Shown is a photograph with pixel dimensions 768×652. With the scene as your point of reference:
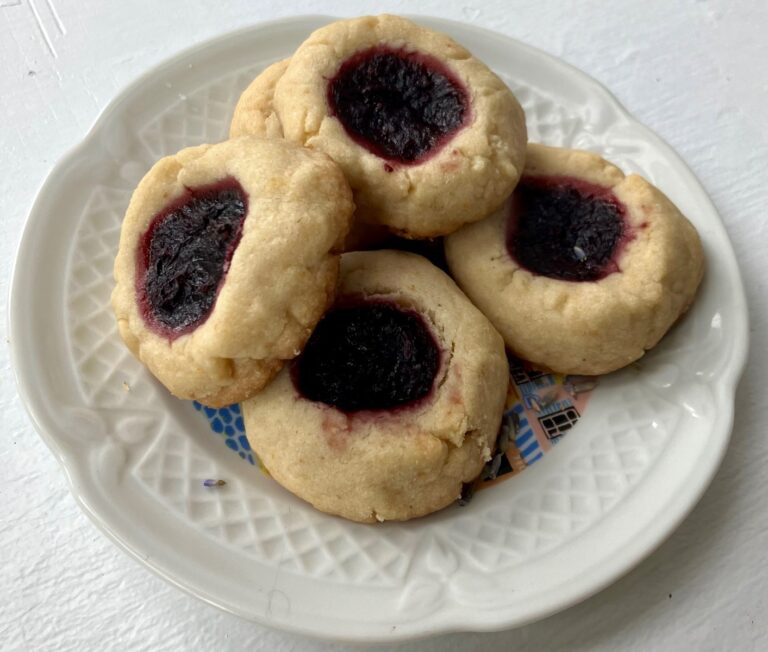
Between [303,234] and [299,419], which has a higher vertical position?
[303,234]

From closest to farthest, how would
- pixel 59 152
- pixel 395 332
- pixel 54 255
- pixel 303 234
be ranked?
pixel 303 234 < pixel 395 332 < pixel 54 255 < pixel 59 152

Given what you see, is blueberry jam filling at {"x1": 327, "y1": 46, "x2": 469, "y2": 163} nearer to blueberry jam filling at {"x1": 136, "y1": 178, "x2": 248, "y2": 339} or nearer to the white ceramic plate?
blueberry jam filling at {"x1": 136, "y1": 178, "x2": 248, "y2": 339}

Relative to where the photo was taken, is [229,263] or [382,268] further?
[382,268]

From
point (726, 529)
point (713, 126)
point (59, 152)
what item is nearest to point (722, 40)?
point (713, 126)

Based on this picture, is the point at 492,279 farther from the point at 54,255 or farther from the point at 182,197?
the point at 54,255

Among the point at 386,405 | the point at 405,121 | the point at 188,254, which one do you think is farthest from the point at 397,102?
the point at 386,405

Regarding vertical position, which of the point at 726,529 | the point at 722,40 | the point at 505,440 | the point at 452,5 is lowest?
the point at 726,529

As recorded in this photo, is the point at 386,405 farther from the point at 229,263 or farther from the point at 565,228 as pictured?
the point at 565,228
